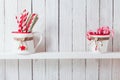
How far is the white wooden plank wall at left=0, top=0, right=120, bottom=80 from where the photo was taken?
3.65 feet

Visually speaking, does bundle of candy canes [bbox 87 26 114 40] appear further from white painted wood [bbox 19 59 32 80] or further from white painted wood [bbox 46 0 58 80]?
white painted wood [bbox 19 59 32 80]

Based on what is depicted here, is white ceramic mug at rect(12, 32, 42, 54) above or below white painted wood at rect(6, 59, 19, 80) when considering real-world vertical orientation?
above

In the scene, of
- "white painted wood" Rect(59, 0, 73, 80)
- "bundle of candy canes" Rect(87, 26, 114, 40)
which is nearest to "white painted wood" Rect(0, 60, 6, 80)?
"white painted wood" Rect(59, 0, 73, 80)

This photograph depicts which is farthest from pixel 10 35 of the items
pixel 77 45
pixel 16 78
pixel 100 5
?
pixel 100 5

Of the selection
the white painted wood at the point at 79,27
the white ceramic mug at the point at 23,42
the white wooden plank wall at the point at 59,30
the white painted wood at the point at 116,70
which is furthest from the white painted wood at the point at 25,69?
the white painted wood at the point at 116,70

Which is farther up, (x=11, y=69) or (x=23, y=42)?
(x=23, y=42)

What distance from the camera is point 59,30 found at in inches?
44.3

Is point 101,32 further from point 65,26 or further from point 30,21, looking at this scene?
point 30,21

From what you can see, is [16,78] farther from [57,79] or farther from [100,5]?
[100,5]

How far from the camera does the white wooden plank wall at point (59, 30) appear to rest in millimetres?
1112

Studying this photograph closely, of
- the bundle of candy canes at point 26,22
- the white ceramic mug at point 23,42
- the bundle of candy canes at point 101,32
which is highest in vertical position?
the bundle of candy canes at point 26,22

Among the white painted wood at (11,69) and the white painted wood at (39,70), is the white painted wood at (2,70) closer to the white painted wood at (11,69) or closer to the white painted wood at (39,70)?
the white painted wood at (11,69)

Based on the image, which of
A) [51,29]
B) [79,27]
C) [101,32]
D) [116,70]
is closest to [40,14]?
[51,29]

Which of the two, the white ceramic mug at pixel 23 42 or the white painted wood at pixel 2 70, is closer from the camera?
the white ceramic mug at pixel 23 42
